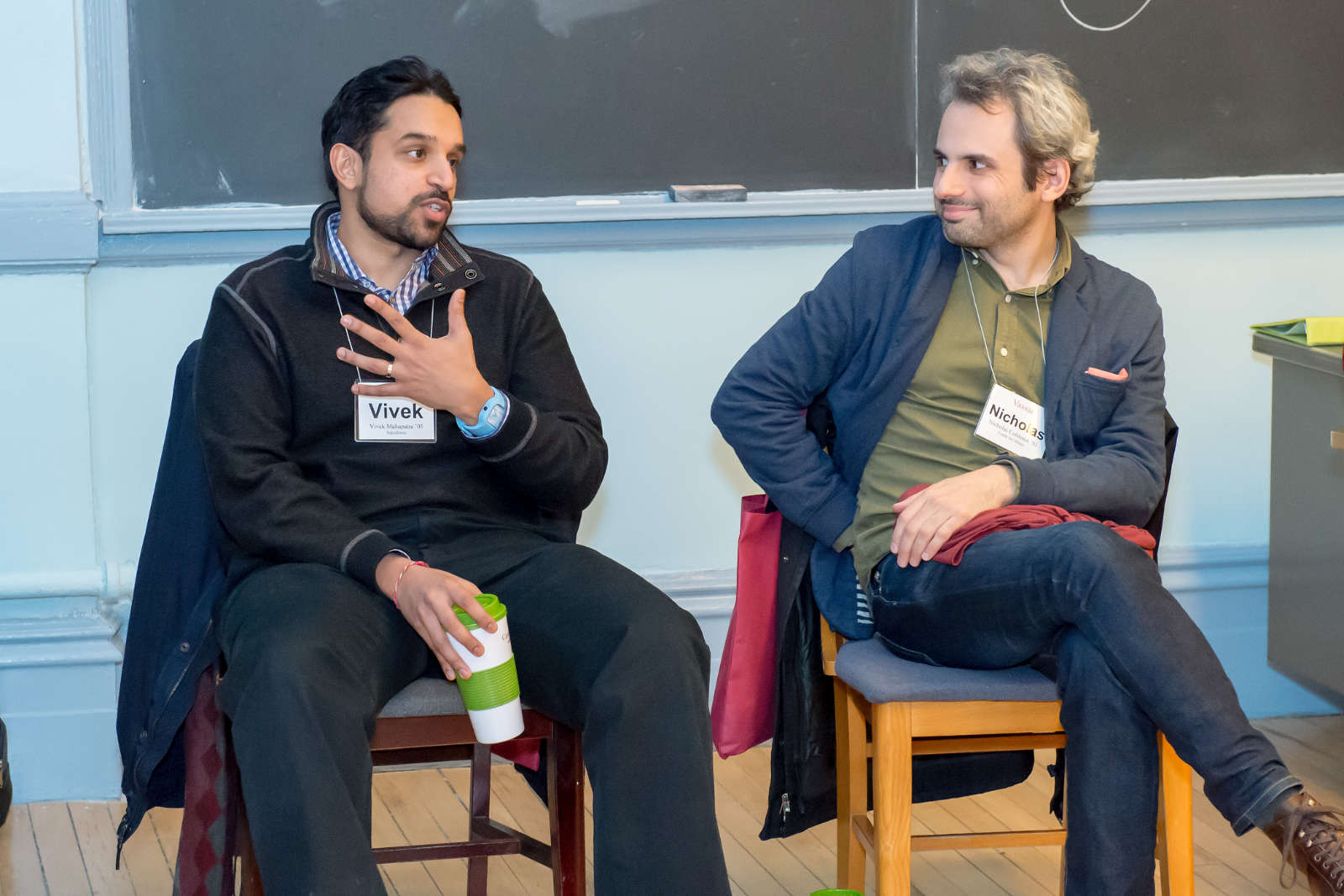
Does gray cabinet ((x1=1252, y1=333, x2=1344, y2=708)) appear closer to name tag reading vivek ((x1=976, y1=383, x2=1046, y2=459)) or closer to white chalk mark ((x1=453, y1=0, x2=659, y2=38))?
name tag reading vivek ((x1=976, y1=383, x2=1046, y2=459))

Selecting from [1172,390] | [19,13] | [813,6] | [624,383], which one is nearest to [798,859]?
[624,383]

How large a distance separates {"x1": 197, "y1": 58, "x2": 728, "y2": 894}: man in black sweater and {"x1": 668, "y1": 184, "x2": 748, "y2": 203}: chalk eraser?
629mm

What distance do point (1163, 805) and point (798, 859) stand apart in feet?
2.51

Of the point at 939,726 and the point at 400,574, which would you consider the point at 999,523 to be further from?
the point at 400,574

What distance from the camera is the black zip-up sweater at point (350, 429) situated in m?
1.89

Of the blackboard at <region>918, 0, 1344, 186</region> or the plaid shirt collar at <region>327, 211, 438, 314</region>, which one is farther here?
the blackboard at <region>918, 0, 1344, 186</region>

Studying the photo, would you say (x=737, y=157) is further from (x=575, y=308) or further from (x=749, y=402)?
(x=749, y=402)

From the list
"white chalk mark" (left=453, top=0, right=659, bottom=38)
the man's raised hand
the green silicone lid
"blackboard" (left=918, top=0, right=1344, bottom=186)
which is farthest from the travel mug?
"blackboard" (left=918, top=0, right=1344, bottom=186)

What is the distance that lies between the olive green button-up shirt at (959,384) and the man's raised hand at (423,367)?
1.88 ft

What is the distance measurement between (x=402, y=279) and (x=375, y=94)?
0.93 ft

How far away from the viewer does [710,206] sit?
2.70 m

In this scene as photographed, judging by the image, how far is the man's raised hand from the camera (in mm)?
1921

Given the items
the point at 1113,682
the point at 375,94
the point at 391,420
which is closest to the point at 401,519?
the point at 391,420

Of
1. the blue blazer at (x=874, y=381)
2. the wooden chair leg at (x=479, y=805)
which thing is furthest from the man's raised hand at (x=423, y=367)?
the wooden chair leg at (x=479, y=805)
